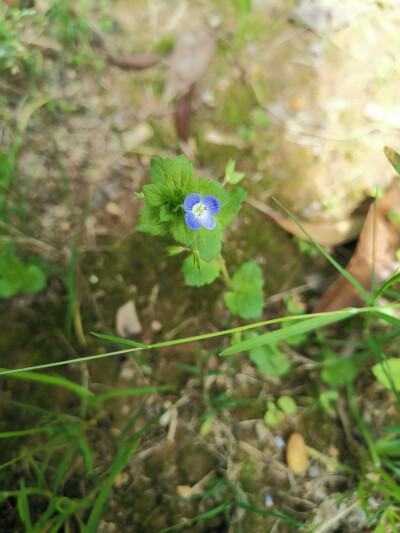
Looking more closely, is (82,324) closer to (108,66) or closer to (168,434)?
(168,434)

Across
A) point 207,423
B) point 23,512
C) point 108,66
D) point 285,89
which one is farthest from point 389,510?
point 108,66

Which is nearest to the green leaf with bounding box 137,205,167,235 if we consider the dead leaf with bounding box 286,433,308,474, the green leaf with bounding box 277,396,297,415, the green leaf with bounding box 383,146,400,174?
the green leaf with bounding box 383,146,400,174

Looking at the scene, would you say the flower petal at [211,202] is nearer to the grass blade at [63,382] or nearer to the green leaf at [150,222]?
the green leaf at [150,222]

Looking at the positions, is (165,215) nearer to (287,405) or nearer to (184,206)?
(184,206)

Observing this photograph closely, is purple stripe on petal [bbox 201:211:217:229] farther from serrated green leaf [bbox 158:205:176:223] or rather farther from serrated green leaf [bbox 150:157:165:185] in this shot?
serrated green leaf [bbox 150:157:165:185]

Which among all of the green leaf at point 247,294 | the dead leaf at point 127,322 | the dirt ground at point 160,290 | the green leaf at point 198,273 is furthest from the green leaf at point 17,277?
the green leaf at point 247,294
